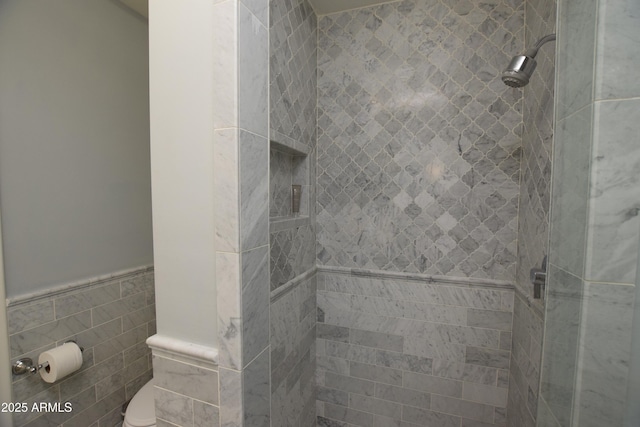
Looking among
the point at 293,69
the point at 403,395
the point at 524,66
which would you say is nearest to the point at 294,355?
the point at 403,395

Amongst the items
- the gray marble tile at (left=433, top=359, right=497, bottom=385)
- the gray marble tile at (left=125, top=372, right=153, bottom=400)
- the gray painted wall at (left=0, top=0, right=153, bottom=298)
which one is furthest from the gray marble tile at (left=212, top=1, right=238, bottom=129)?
the gray marble tile at (left=125, top=372, right=153, bottom=400)

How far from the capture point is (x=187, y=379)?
2.82 feet

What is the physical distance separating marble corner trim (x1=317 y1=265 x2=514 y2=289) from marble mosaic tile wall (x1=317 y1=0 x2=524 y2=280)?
30 mm

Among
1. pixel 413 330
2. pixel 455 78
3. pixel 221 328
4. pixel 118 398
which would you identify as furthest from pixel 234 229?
pixel 118 398

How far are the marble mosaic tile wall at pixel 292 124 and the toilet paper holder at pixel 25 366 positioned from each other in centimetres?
112

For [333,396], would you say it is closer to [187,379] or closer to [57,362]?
[187,379]

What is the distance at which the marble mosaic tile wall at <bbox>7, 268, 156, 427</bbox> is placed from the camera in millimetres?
1149

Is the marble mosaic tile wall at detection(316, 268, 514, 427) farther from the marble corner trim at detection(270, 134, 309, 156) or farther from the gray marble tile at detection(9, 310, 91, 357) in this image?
the gray marble tile at detection(9, 310, 91, 357)

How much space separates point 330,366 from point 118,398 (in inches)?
50.6

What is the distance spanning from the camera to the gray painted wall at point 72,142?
44.1 inches

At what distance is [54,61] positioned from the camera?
1255mm

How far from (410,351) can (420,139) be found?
1215 millimetres

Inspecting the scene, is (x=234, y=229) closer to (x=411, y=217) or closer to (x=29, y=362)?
(x=411, y=217)

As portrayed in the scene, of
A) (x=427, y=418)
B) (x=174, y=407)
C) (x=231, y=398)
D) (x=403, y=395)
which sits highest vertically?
(x=231, y=398)
